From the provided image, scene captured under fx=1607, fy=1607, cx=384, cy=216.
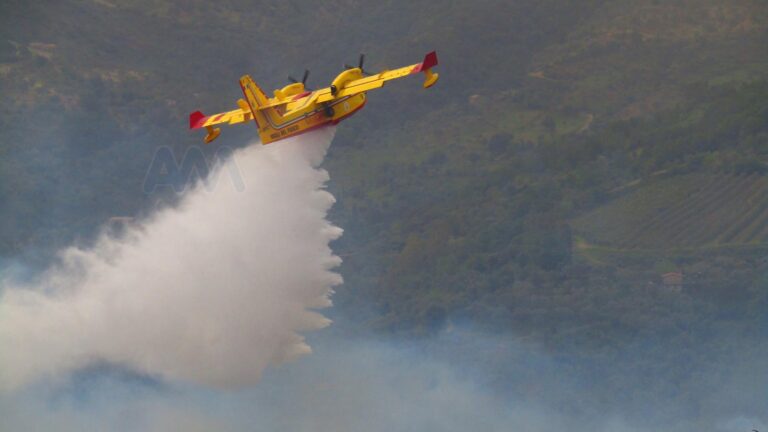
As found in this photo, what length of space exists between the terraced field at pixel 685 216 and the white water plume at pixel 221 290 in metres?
22.9

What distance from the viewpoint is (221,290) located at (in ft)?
160

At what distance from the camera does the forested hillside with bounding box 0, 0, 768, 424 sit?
220 ft

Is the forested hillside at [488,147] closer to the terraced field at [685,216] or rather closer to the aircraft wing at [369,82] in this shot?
the terraced field at [685,216]

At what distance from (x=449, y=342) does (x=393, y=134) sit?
17200 mm

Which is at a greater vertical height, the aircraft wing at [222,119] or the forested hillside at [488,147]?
the aircraft wing at [222,119]

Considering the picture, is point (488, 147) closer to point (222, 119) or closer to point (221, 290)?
point (221, 290)

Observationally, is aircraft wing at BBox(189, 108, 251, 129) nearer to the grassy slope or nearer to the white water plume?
the white water plume

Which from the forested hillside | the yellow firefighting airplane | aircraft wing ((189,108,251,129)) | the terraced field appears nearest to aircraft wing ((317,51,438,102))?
the yellow firefighting airplane

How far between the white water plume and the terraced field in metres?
22.9

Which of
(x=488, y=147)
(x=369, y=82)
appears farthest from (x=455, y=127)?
(x=369, y=82)

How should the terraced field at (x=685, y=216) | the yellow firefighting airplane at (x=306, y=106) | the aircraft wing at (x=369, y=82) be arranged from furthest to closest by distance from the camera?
the terraced field at (x=685, y=216)
the yellow firefighting airplane at (x=306, y=106)
the aircraft wing at (x=369, y=82)

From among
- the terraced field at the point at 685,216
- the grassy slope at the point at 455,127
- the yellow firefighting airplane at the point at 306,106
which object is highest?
the yellow firefighting airplane at the point at 306,106

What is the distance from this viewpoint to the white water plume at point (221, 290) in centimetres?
4866

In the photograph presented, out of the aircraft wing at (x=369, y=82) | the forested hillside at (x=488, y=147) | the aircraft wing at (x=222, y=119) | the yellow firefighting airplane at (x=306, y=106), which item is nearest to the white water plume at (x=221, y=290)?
the aircraft wing at (x=222, y=119)
